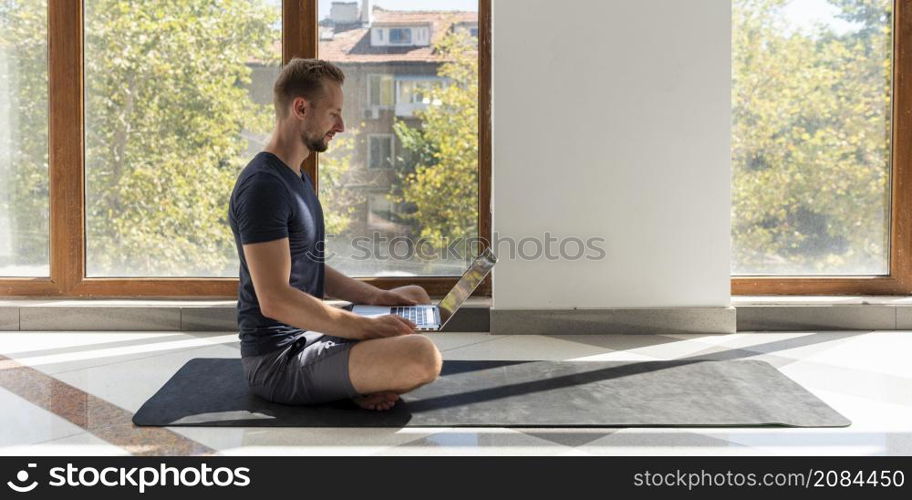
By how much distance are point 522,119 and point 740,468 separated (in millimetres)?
2418

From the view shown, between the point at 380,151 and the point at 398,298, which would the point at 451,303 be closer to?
the point at 398,298

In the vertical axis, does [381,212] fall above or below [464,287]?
above

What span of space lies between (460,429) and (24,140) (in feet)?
10.5

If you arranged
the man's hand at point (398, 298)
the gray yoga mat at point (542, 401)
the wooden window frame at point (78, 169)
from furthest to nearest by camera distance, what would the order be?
1. the wooden window frame at point (78, 169)
2. the man's hand at point (398, 298)
3. the gray yoga mat at point (542, 401)

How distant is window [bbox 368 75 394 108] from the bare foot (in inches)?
87.8

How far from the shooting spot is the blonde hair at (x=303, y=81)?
278 centimetres

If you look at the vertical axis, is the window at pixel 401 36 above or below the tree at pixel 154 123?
above

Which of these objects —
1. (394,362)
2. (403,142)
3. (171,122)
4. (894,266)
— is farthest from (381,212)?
(894,266)

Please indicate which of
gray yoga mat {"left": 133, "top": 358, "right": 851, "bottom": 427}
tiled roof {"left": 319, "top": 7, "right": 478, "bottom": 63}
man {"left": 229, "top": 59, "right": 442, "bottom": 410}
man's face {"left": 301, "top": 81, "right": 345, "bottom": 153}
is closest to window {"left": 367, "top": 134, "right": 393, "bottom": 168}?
tiled roof {"left": 319, "top": 7, "right": 478, "bottom": 63}

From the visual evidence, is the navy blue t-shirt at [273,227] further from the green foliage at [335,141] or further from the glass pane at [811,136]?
the glass pane at [811,136]

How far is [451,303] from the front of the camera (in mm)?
2773

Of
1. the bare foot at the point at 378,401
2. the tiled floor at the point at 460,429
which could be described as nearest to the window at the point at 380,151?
the tiled floor at the point at 460,429

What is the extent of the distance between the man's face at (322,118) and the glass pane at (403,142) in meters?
1.92

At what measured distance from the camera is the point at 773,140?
15.6 ft
